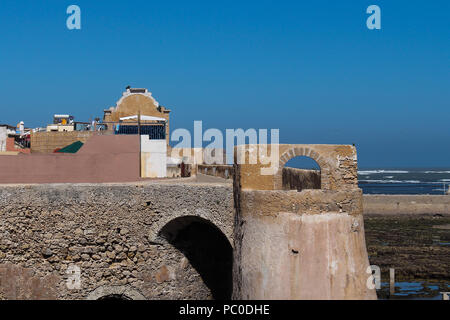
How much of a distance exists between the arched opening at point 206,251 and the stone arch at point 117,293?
4.99 ft

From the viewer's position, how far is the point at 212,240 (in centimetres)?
1606

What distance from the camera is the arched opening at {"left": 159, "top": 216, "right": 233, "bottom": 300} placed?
15.3 metres

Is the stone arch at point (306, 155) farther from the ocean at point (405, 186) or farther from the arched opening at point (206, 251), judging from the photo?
the ocean at point (405, 186)

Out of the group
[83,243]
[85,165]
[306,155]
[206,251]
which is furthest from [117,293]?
[306,155]

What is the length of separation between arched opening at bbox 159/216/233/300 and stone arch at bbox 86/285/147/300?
1.52 meters

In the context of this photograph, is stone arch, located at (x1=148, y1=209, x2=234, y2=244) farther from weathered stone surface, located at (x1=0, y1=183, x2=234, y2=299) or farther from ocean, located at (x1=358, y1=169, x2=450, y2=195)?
ocean, located at (x1=358, y1=169, x2=450, y2=195)

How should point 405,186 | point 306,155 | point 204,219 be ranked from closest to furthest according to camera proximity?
point 306,155, point 204,219, point 405,186

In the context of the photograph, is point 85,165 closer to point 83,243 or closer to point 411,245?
point 83,243

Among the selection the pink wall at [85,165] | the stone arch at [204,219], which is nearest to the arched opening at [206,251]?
the stone arch at [204,219]

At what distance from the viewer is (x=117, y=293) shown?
49.2ft

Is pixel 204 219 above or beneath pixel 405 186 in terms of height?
above

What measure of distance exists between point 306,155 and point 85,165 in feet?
30.7
